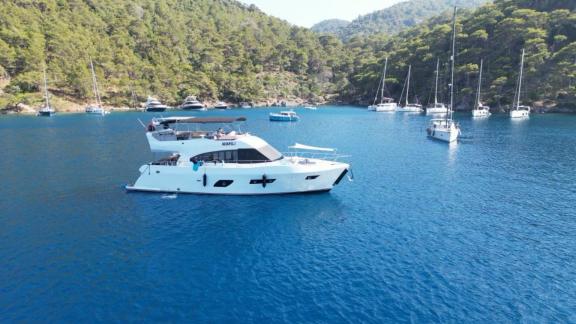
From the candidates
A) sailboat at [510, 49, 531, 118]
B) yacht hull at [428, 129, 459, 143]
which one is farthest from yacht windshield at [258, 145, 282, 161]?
sailboat at [510, 49, 531, 118]

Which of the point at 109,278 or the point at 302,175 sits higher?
the point at 302,175

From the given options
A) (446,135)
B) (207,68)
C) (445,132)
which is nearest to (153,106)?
(207,68)

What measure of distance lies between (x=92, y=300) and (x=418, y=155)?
2041 inches

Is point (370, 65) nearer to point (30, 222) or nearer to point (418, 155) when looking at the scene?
point (418, 155)

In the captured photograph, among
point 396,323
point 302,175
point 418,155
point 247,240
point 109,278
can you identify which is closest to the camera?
point 396,323

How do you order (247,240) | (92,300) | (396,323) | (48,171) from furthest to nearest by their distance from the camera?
(48,171), (247,240), (92,300), (396,323)

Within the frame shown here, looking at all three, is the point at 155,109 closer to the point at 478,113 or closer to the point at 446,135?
the point at 446,135

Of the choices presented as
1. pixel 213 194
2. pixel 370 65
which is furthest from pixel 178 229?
pixel 370 65

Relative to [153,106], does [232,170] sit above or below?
below

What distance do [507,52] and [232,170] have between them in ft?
475

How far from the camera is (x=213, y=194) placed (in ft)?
121

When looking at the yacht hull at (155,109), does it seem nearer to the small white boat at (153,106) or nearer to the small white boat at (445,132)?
→ the small white boat at (153,106)

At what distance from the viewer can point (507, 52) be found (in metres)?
140

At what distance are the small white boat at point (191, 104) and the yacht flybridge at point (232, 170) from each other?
13098 centimetres
